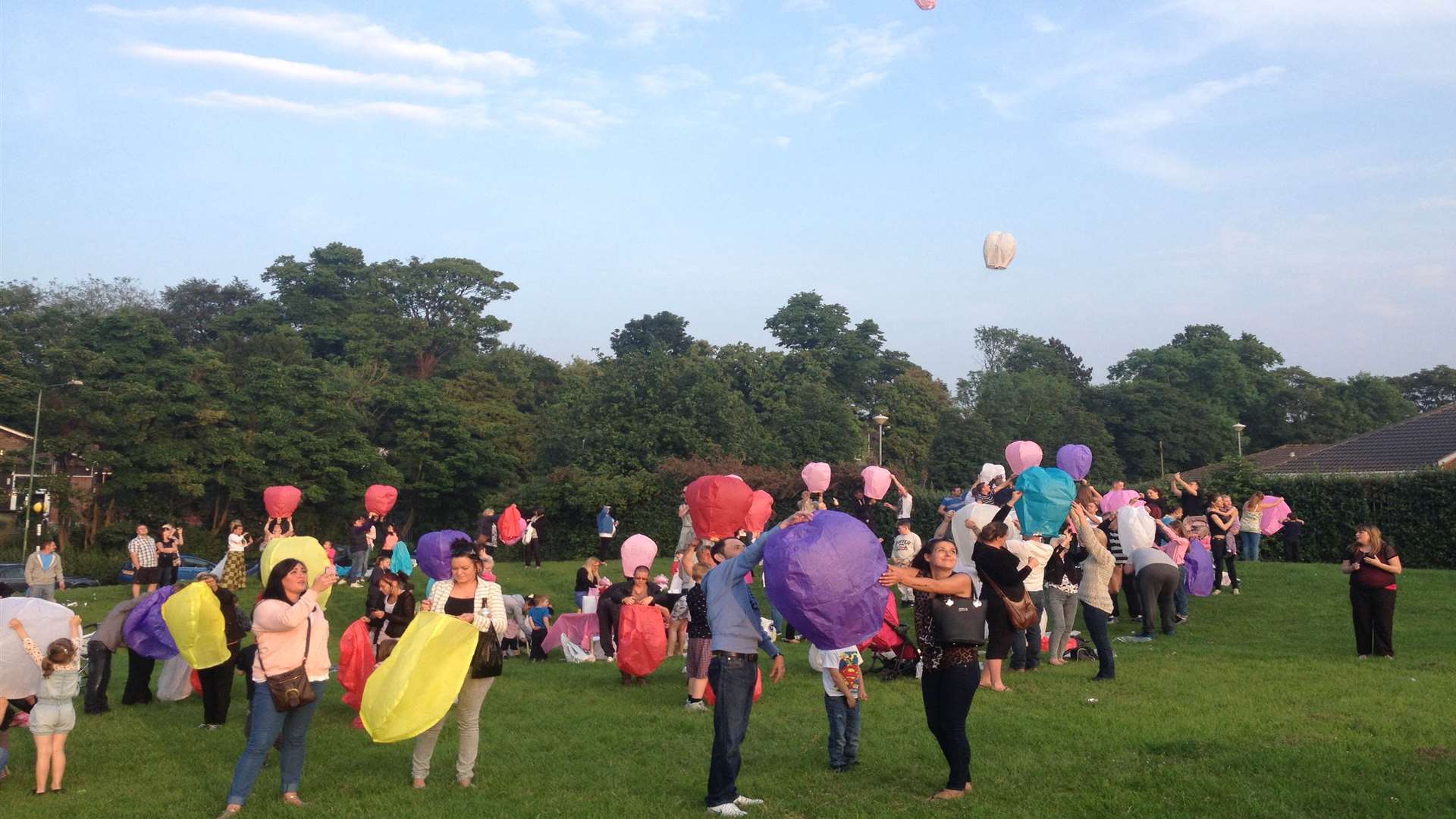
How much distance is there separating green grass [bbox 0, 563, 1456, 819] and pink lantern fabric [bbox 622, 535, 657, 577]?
5.33ft

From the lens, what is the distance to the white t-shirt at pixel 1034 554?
1112 centimetres

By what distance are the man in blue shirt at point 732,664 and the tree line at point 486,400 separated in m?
28.0

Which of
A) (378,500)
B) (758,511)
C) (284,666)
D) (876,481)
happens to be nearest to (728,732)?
(284,666)

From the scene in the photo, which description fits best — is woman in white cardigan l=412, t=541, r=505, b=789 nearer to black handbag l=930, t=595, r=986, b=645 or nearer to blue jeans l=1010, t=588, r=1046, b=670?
black handbag l=930, t=595, r=986, b=645

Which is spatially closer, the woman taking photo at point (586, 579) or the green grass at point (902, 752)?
the green grass at point (902, 752)

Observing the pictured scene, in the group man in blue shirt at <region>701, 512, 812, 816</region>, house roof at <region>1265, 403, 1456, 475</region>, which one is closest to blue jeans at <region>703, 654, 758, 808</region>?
man in blue shirt at <region>701, 512, 812, 816</region>

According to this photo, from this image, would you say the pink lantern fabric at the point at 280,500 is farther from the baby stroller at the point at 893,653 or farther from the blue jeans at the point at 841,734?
the blue jeans at the point at 841,734

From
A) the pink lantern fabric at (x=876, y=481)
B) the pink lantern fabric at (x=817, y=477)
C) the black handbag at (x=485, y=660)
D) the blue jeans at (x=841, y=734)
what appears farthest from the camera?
the pink lantern fabric at (x=817, y=477)

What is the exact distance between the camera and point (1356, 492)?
957 inches

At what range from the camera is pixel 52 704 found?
827cm

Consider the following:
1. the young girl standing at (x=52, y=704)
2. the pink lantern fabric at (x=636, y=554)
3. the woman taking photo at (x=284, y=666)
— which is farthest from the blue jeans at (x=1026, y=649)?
the young girl standing at (x=52, y=704)

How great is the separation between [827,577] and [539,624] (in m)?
10.4

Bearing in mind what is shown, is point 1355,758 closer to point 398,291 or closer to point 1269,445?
point 1269,445

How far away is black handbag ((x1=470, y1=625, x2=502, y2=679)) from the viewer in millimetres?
7551
